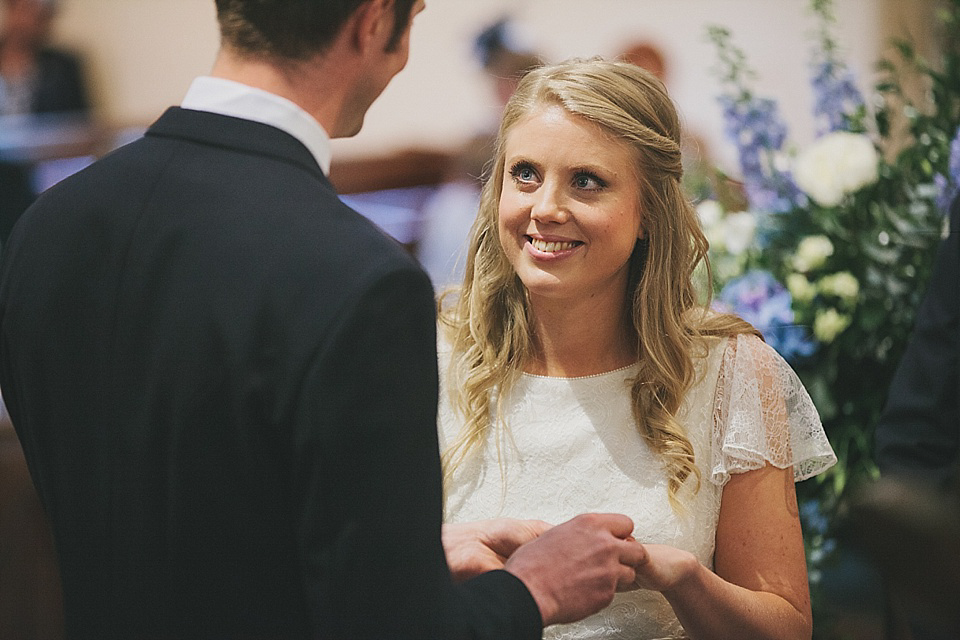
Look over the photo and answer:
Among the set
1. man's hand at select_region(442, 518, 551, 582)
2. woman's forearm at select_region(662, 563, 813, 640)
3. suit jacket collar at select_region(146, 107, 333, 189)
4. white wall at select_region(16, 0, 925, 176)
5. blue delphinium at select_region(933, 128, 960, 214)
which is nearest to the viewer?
suit jacket collar at select_region(146, 107, 333, 189)

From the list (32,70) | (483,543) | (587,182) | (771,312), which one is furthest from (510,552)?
(32,70)

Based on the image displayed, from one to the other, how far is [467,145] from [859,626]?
347cm

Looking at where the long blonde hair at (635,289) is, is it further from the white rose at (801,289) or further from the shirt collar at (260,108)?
the shirt collar at (260,108)

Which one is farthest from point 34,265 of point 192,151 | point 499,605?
point 499,605

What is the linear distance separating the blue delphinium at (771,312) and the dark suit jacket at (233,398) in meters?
1.32

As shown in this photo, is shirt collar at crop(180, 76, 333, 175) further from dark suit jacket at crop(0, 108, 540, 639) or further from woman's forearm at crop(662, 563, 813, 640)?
woman's forearm at crop(662, 563, 813, 640)

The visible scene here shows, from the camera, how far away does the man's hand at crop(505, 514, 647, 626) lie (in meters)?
1.19

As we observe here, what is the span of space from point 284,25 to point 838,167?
1.59 m

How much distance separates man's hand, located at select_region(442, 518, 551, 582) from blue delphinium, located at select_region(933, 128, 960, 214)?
1.20m

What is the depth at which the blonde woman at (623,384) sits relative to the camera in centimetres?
170

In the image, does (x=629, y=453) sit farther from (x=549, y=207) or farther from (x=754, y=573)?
(x=549, y=207)

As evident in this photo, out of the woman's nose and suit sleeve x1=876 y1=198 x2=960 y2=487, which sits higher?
the woman's nose

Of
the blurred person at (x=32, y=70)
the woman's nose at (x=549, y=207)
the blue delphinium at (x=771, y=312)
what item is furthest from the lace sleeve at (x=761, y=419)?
the blurred person at (x=32, y=70)

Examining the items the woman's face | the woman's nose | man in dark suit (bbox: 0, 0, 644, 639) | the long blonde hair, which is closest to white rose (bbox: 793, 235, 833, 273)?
the long blonde hair
